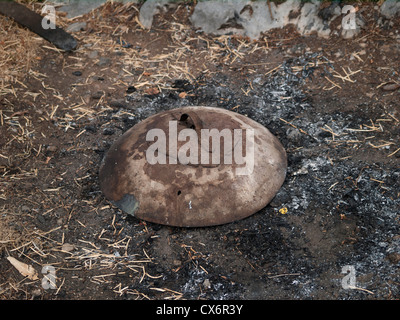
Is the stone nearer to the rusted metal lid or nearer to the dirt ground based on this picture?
the dirt ground

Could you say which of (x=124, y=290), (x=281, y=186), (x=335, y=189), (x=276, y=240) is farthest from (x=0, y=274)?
(x=335, y=189)

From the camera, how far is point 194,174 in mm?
3037

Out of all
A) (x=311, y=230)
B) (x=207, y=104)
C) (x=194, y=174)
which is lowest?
(x=311, y=230)

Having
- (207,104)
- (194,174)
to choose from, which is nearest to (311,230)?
(194,174)

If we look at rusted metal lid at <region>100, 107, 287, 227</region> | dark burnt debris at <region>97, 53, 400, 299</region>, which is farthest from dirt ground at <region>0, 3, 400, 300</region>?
rusted metal lid at <region>100, 107, 287, 227</region>

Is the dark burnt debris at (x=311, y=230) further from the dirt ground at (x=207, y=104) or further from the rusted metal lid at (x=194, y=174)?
the rusted metal lid at (x=194, y=174)

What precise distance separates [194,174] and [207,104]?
136 cm

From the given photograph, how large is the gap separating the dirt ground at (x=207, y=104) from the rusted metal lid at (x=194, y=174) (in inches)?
5.2

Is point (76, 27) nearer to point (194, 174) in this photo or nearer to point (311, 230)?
point (194, 174)

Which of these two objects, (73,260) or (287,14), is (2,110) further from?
Result: (287,14)

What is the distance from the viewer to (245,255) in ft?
9.68

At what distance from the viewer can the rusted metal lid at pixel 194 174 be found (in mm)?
3031

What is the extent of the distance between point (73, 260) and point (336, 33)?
3.57m
